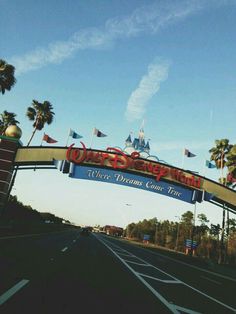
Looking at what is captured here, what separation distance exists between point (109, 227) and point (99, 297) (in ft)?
542

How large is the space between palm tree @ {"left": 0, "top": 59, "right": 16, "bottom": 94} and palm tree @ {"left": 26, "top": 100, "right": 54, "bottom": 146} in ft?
45.2

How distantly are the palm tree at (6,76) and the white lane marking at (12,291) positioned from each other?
88.5ft

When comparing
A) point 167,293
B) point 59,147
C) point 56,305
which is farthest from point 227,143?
point 56,305

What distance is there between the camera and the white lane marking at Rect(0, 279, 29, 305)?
20.6 feet

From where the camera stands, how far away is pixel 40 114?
154ft

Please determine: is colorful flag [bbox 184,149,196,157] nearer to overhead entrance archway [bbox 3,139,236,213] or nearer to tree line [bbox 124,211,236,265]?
overhead entrance archway [bbox 3,139,236,213]

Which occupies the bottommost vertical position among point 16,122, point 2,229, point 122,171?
point 2,229

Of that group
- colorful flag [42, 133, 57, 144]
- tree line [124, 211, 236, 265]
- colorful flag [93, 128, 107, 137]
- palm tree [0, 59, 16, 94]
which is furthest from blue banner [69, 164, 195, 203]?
tree line [124, 211, 236, 265]

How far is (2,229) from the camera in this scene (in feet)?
77.7

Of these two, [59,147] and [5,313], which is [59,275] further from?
[59,147]

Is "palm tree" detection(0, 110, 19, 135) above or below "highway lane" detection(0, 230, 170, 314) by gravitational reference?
above

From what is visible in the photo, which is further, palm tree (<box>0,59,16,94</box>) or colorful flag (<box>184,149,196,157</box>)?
colorful flag (<box>184,149,196,157</box>)

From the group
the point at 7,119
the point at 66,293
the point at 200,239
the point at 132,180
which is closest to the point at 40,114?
the point at 7,119

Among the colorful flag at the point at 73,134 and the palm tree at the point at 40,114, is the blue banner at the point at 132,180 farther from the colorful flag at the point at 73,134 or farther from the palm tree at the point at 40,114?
the palm tree at the point at 40,114
